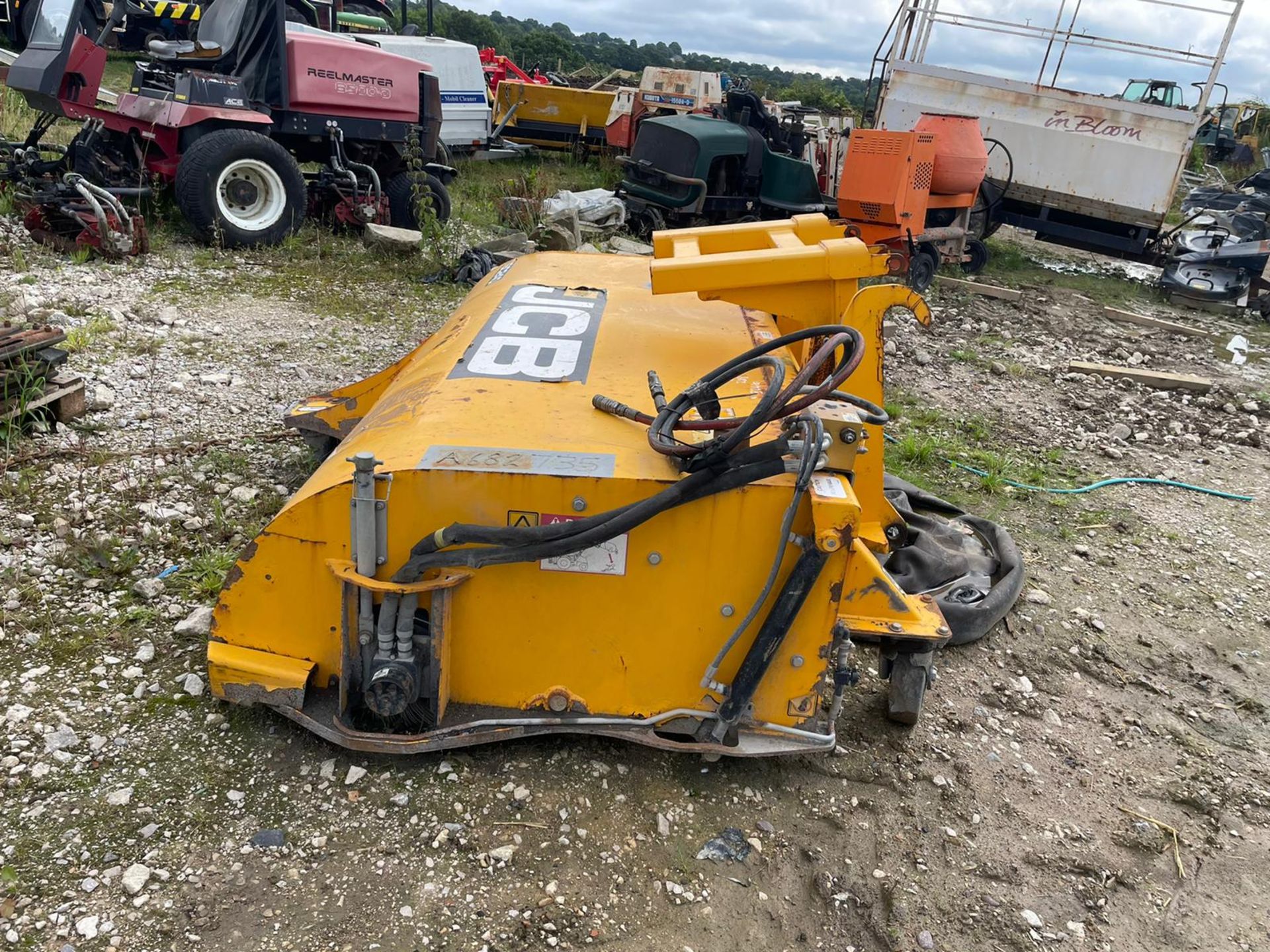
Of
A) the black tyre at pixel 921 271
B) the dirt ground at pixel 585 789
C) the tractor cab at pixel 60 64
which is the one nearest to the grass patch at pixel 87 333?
the dirt ground at pixel 585 789

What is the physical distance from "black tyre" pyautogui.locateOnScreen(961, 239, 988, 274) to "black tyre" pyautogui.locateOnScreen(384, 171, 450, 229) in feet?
17.4

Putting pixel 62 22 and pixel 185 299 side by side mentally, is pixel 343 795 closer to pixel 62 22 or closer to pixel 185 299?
pixel 185 299

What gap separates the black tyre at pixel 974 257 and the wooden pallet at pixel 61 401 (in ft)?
26.9

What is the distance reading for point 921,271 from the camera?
8398 millimetres

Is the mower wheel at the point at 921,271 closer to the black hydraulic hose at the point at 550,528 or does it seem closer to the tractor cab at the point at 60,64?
the tractor cab at the point at 60,64

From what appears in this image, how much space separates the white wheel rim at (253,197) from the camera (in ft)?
21.6

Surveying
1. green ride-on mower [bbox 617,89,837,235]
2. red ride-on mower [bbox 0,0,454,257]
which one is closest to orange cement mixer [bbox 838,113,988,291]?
green ride-on mower [bbox 617,89,837,235]

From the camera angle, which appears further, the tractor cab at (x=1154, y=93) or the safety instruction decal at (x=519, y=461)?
the tractor cab at (x=1154, y=93)

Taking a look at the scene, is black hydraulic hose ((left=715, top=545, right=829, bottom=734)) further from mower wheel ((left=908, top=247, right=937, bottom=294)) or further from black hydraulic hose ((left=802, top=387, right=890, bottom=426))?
mower wheel ((left=908, top=247, right=937, bottom=294))

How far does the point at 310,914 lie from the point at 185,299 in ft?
15.4

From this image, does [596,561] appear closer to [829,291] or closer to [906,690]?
[906,690]

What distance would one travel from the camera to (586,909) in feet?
6.81

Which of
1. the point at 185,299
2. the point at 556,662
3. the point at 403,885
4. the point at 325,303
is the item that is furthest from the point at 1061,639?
the point at 185,299

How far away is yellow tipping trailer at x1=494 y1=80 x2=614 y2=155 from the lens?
12.8 m
